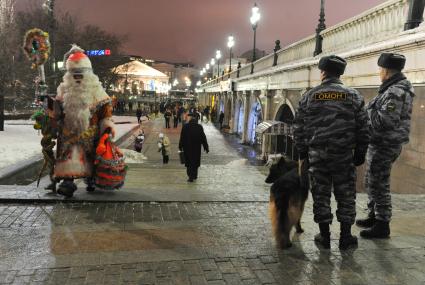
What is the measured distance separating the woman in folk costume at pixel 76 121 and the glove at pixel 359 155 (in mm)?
3862


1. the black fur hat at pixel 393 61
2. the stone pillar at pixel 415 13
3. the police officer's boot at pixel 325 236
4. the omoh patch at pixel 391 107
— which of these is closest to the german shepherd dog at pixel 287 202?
the police officer's boot at pixel 325 236

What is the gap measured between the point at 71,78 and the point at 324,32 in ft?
32.6

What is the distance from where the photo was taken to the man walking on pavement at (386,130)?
14.8 ft

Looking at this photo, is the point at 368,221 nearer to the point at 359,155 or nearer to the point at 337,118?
the point at 359,155

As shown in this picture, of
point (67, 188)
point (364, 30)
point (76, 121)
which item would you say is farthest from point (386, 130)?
point (364, 30)

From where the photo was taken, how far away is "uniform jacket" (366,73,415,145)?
4.50 m

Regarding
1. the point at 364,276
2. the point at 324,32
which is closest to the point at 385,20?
the point at 324,32

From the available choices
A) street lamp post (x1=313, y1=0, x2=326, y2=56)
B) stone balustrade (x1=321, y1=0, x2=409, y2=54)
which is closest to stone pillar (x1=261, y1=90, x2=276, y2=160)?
street lamp post (x1=313, y1=0, x2=326, y2=56)

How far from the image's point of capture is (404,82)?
4.60m

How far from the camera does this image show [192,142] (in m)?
9.96

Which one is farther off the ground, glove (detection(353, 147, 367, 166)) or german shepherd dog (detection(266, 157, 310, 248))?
glove (detection(353, 147, 367, 166))

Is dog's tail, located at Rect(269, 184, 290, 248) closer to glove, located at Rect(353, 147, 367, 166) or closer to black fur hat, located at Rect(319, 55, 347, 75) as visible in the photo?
glove, located at Rect(353, 147, 367, 166)

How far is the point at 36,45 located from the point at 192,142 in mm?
3884

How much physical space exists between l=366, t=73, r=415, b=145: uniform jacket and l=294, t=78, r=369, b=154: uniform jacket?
20.0 inches
